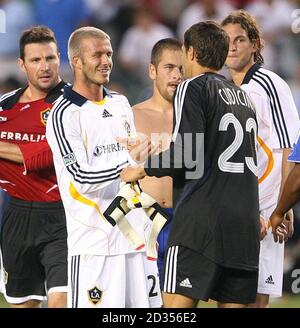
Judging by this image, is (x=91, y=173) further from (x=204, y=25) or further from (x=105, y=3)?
(x=105, y=3)

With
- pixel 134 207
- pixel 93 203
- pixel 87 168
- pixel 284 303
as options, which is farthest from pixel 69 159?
A: pixel 284 303

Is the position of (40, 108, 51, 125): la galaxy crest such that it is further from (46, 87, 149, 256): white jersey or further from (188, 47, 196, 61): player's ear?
(188, 47, 196, 61): player's ear

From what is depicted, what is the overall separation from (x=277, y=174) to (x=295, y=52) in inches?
221

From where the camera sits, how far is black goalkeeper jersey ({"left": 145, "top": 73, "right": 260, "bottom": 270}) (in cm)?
602

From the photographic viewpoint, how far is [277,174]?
7695 millimetres

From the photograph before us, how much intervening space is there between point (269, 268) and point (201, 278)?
5.85 feet

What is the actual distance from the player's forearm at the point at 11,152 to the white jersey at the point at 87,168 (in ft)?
2.55

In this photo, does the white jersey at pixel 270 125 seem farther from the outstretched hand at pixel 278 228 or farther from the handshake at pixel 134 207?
the handshake at pixel 134 207

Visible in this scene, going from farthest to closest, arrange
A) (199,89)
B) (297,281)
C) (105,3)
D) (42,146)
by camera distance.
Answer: (105,3), (297,281), (42,146), (199,89)

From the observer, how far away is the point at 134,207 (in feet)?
21.0

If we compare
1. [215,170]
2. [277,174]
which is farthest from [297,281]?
[215,170]

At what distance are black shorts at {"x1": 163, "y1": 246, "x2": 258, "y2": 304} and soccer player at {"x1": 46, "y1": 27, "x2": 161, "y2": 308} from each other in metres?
0.57

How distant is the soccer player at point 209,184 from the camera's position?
6.04 m

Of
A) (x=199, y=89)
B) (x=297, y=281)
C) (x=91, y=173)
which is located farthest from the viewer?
(x=297, y=281)
